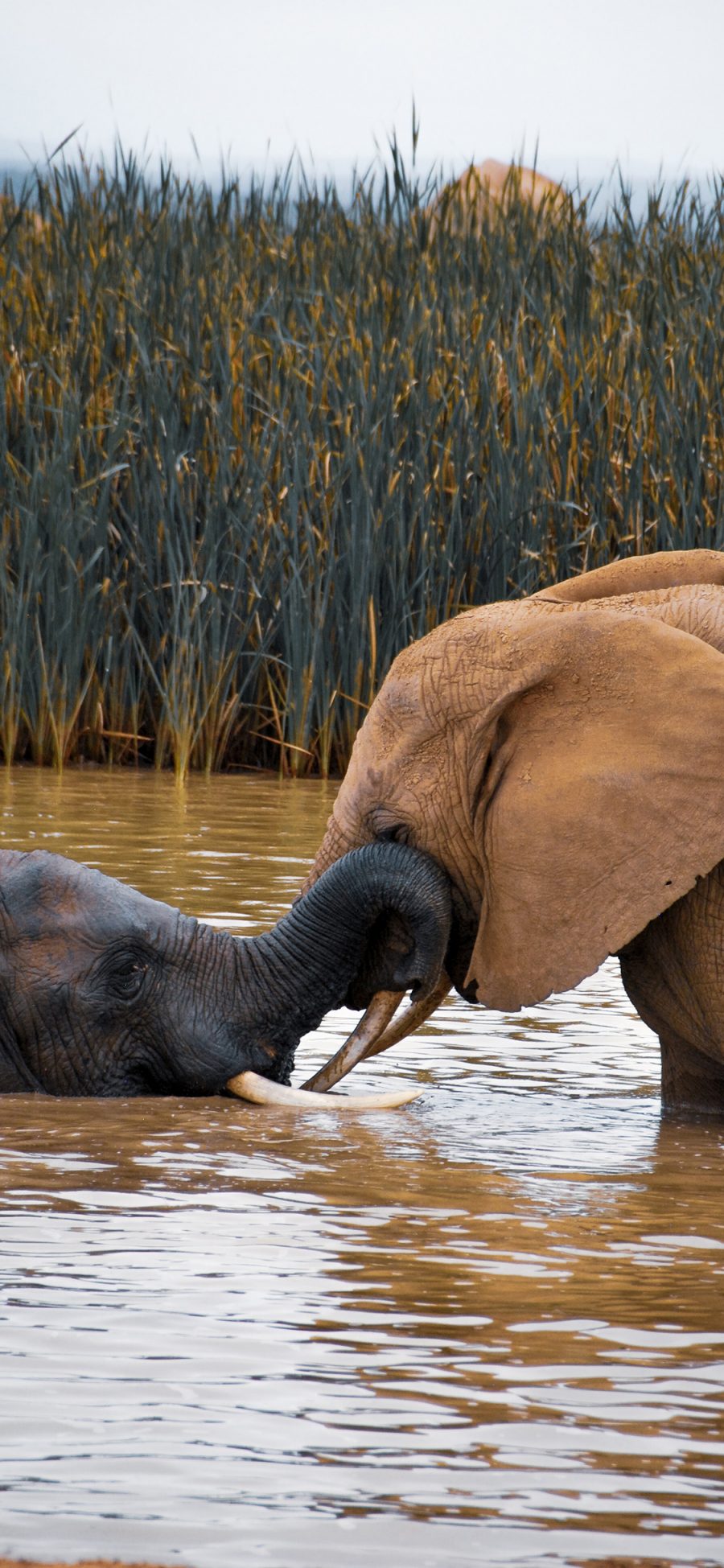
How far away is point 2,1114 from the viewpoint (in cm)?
488

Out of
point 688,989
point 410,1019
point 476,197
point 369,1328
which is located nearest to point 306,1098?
point 410,1019

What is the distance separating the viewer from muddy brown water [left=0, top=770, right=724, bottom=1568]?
256 centimetres

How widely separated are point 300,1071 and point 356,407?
6.42 metres

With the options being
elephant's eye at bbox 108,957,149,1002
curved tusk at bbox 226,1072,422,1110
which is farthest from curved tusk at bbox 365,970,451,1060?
elephant's eye at bbox 108,957,149,1002

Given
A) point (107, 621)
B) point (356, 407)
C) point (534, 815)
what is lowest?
point (534, 815)

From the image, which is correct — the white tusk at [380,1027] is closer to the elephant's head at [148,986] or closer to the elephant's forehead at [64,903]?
the elephant's head at [148,986]

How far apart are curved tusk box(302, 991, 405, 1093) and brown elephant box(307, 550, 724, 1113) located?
0.04ft

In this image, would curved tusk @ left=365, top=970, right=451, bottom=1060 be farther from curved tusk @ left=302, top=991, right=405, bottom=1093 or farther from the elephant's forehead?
the elephant's forehead

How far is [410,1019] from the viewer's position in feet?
16.7

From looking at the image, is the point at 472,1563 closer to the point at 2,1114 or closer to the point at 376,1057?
the point at 2,1114

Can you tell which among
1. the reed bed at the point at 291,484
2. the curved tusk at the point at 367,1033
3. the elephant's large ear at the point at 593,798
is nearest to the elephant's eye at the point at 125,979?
the curved tusk at the point at 367,1033

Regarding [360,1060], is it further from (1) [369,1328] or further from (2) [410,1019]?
(1) [369,1328]

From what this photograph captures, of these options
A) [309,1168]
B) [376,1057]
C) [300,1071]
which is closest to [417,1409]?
[309,1168]

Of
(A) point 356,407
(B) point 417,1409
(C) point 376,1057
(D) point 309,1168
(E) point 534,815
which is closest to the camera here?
(B) point 417,1409
